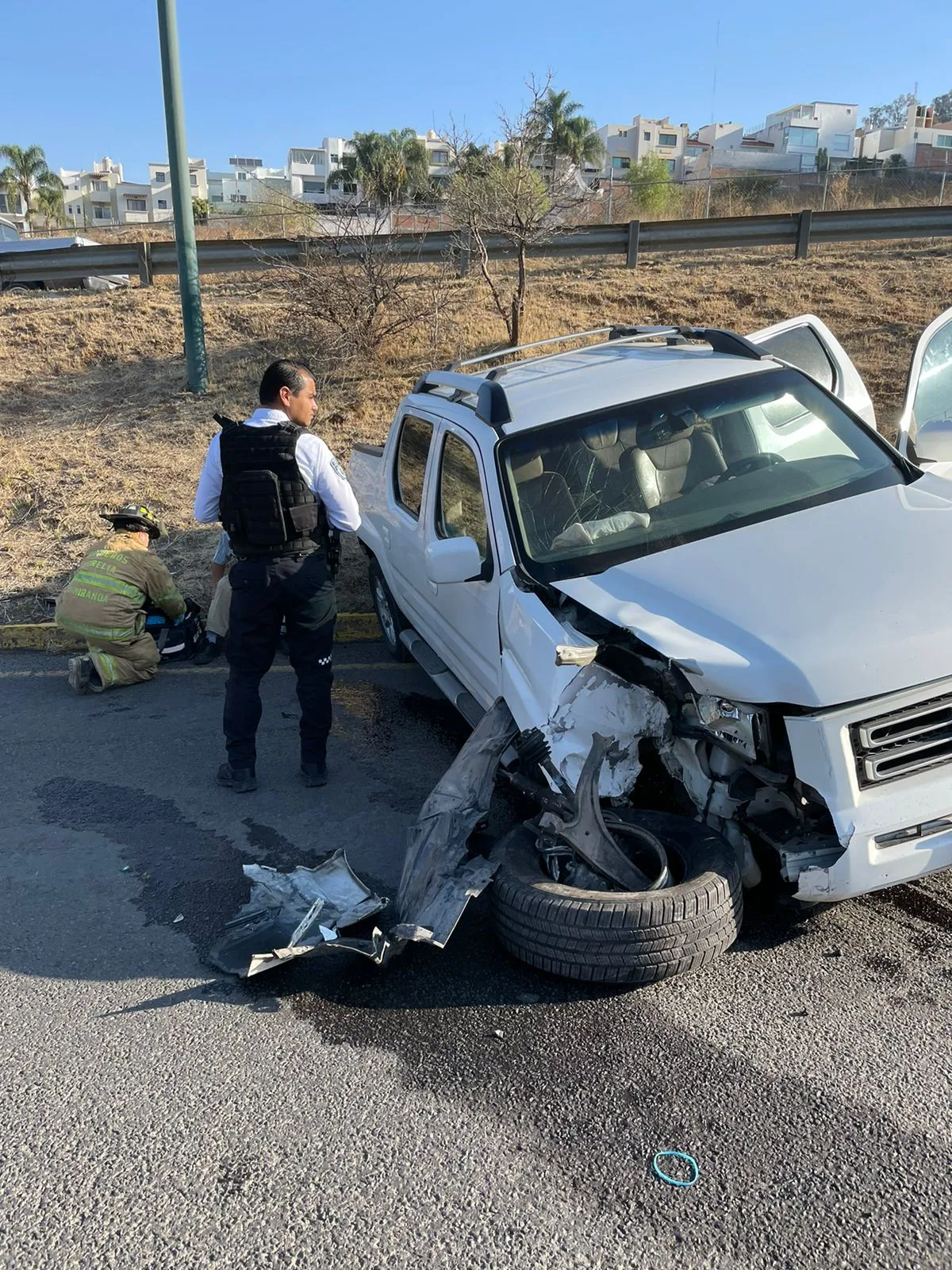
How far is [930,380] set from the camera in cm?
583

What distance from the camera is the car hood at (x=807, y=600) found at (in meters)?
2.93

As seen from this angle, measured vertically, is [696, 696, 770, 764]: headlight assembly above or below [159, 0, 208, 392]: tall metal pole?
below

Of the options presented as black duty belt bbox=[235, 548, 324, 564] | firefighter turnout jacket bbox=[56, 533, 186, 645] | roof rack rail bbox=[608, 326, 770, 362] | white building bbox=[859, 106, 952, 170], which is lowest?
firefighter turnout jacket bbox=[56, 533, 186, 645]

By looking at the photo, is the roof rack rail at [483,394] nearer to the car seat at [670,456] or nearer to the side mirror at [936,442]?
the car seat at [670,456]

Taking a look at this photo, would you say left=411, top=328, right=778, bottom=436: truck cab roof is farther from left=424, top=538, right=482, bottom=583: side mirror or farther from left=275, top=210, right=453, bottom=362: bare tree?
left=275, top=210, right=453, bottom=362: bare tree

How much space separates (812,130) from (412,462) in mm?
95120

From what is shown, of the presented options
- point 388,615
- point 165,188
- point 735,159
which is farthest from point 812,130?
point 388,615

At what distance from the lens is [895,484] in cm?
411

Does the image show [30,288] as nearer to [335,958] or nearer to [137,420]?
[137,420]

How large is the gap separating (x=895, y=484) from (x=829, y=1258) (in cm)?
286

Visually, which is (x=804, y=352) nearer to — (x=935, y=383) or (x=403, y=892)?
(x=935, y=383)

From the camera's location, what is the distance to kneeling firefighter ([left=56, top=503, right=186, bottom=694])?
6480mm

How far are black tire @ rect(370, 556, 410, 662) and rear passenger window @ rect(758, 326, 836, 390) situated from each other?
2727 millimetres

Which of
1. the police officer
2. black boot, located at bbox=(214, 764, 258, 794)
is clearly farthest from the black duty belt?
black boot, located at bbox=(214, 764, 258, 794)
